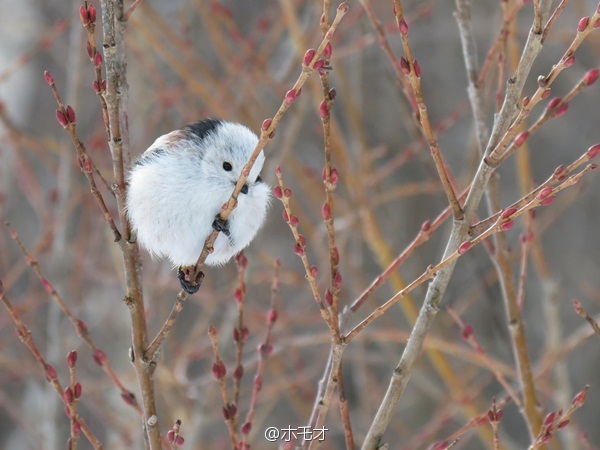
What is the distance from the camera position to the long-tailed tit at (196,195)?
144cm

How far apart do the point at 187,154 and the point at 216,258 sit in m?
0.23

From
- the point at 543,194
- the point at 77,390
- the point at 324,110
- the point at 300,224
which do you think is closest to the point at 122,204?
the point at 77,390

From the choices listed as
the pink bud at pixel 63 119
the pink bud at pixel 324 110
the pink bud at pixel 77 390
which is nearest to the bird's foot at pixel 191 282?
the pink bud at pixel 77 390

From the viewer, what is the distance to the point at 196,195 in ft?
4.71

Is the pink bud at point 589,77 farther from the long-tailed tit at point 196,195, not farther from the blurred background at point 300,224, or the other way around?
the blurred background at point 300,224

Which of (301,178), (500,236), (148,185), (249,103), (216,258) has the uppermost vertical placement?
(249,103)

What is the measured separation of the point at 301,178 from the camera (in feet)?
8.95

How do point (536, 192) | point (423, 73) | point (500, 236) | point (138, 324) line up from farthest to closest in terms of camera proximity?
point (423, 73)
point (500, 236)
point (138, 324)
point (536, 192)

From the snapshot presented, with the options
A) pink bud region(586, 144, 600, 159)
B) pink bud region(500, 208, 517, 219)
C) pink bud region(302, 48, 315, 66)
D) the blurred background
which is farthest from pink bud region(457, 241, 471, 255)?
the blurred background

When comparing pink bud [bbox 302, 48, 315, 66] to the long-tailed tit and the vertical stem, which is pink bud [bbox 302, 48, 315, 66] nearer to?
the vertical stem

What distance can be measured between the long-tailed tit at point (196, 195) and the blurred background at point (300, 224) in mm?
618

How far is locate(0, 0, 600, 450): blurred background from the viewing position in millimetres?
2598

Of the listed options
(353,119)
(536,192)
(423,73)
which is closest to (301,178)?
(353,119)

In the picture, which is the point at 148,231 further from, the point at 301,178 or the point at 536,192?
the point at 301,178
